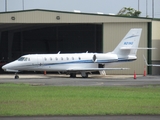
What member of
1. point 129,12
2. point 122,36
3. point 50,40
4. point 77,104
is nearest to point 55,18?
point 122,36

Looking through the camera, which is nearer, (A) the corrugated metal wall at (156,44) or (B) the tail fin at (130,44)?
(B) the tail fin at (130,44)

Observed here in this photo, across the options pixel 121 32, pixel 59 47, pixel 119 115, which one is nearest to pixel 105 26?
pixel 121 32

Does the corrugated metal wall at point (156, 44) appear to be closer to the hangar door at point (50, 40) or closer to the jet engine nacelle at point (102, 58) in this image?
the jet engine nacelle at point (102, 58)

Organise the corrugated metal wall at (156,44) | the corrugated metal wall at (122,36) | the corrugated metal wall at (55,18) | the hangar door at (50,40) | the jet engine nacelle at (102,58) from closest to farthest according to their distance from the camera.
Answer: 1. the jet engine nacelle at (102,58)
2. the corrugated metal wall at (55,18)
3. the corrugated metal wall at (122,36)
4. the corrugated metal wall at (156,44)
5. the hangar door at (50,40)

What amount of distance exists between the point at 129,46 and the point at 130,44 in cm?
26

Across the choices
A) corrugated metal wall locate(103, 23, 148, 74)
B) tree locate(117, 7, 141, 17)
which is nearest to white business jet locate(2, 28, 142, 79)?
corrugated metal wall locate(103, 23, 148, 74)

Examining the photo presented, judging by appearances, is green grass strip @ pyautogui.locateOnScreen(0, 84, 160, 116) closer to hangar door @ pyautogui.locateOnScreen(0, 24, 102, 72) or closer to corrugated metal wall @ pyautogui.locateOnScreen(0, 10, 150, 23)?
corrugated metal wall @ pyautogui.locateOnScreen(0, 10, 150, 23)

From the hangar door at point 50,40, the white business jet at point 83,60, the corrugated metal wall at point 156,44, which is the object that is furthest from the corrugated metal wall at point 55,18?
the hangar door at point 50,40

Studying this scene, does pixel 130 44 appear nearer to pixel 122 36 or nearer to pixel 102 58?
pixel 102 58

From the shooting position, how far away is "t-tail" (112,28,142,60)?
145 feet

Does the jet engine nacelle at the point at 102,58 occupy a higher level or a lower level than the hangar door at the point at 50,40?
lower

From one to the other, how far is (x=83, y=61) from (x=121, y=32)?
7.06m

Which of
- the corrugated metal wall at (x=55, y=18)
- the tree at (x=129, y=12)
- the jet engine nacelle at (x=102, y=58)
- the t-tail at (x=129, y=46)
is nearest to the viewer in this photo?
the jet engine nacelle at (x=102, y=58)

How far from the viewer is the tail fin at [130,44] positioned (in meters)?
44.3
